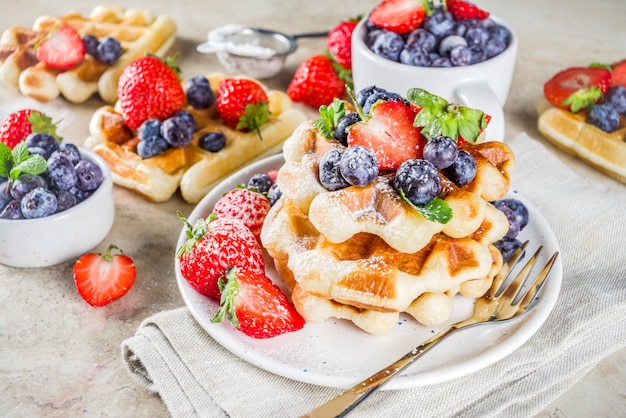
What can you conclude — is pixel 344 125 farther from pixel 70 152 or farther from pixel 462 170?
pixel 70 152

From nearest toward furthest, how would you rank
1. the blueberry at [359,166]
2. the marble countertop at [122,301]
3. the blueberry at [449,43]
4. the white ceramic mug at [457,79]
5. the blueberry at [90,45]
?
1. the blueberry at [359,166]
2. the marble countertop at [122,301]
3. the white ceramic mug at [457,79]
4. the blueberry at [449,43]
5. the blueberry at [90,45]

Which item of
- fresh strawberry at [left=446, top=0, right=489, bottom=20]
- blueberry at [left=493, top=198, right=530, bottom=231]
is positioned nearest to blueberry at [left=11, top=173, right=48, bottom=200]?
blueberry at [left=493, top=198, right=530, bottom=231]

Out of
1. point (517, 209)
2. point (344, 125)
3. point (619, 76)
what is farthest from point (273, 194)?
point (619, 76)

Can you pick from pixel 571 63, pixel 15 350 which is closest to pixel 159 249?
pixel 15 350

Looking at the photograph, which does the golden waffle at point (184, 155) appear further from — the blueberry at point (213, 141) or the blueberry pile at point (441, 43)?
the blueberry pile at point (441, 43)

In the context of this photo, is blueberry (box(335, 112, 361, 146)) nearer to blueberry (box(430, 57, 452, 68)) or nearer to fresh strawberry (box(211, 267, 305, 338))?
fresh strawberry (box(211, 267, 305, 338))

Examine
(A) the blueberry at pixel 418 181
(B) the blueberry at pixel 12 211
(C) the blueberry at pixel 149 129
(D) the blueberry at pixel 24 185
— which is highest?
(A) the blueberry at pixel 418 181

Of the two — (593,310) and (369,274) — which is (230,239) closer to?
(369,274)

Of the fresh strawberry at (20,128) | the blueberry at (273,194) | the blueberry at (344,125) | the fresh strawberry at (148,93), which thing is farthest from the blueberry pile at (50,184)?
the blueberry at (344,125)
